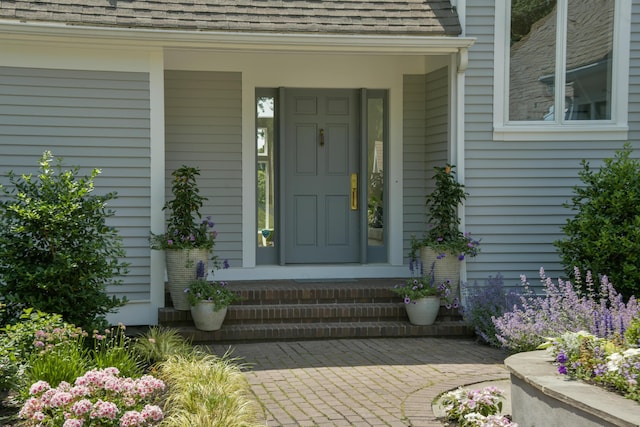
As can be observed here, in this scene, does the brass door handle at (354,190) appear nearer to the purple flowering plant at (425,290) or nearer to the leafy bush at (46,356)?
the purple flowering plant at (425,290)

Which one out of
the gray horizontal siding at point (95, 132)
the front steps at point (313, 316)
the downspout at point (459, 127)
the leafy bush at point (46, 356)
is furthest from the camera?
the downspout at point (459, 127)

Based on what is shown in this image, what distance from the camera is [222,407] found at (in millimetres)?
4785

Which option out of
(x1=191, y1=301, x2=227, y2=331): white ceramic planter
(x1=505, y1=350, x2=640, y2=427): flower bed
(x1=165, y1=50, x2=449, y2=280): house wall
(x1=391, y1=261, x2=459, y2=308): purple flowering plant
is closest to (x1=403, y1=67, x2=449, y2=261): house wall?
(x1=165, y1=50, x2=449, y2=280): house wall

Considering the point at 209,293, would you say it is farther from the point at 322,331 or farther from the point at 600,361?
the point at 600,361

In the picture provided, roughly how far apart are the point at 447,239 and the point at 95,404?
4948mm

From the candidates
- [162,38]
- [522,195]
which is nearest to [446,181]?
[522,195]

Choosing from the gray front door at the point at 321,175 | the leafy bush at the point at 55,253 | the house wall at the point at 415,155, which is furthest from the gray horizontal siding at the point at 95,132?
the house wall at the point at 415,155

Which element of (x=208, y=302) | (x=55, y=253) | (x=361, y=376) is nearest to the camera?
(x=361, y=376)

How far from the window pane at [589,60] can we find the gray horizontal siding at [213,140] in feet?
12.8

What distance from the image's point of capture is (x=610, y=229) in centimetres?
776

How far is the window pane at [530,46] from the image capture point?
8742 mm

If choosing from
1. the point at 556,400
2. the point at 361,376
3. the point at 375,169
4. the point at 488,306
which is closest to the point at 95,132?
the point at 375,169

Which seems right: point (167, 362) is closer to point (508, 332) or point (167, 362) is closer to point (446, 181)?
point (508, 332)

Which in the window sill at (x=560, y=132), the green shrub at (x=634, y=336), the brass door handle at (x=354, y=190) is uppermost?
the window sill at (x=560, y=132)
